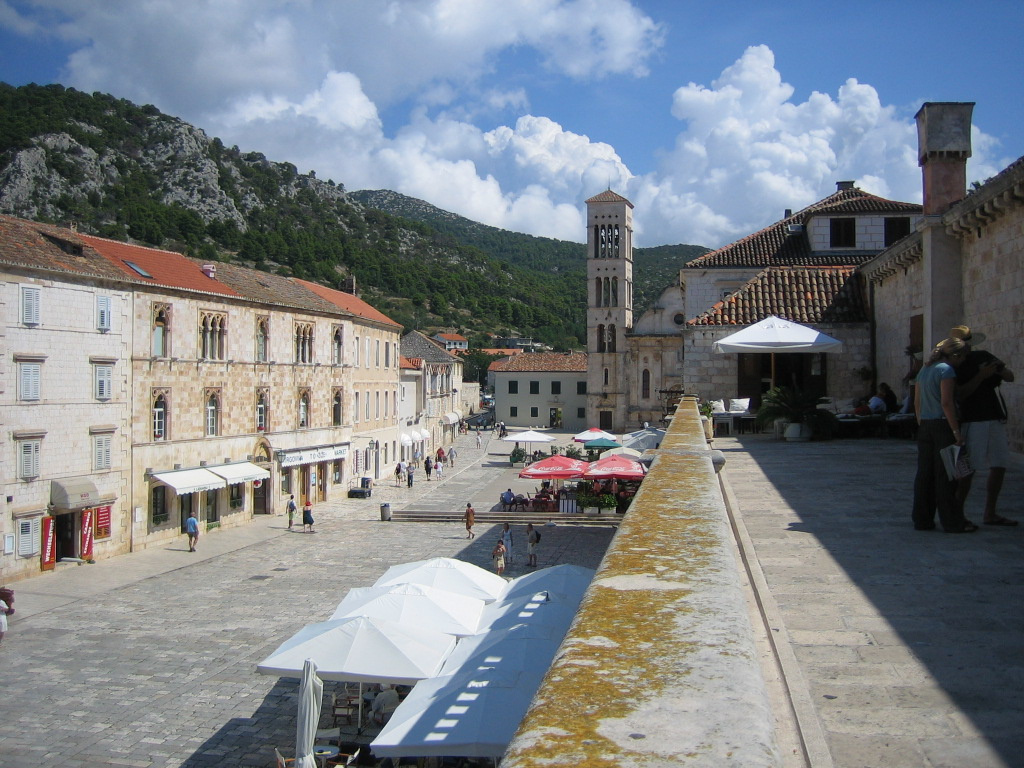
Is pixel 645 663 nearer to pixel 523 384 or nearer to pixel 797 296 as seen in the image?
pixel 797 296

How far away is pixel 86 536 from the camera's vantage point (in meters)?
24.5

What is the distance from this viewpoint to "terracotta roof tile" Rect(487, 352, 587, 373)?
3219 inches

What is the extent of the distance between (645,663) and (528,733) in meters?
0.53

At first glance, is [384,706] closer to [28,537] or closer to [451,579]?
[451,579]

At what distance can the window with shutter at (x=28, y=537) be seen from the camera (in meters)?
22.5

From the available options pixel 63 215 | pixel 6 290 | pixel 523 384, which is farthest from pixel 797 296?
pixel 63 215

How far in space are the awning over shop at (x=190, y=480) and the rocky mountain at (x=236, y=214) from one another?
59.4m

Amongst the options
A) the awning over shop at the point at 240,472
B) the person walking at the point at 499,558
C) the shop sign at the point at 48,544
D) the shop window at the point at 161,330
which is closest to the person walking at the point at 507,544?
the person walking at the point at 499,558

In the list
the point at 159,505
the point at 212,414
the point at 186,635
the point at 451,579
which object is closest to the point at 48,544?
the point at 159,505

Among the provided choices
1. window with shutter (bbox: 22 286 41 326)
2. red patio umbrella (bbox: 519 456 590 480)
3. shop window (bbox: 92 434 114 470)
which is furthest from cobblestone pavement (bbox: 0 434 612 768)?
window with shutter (bbox: 22 286 41 326)

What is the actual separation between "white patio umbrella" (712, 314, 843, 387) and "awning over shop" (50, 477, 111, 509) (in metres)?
18.4

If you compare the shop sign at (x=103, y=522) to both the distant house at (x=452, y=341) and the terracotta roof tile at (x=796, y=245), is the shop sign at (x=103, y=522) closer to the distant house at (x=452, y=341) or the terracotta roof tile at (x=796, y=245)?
the terracotta roof tile at (x=796, y=245)

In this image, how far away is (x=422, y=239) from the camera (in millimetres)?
172625

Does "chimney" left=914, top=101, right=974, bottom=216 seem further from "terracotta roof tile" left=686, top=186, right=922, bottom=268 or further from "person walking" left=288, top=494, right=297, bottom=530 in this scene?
"person walking" left=288, top=494, right=297, bottom=530
